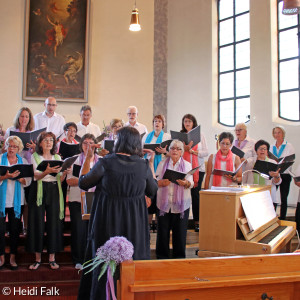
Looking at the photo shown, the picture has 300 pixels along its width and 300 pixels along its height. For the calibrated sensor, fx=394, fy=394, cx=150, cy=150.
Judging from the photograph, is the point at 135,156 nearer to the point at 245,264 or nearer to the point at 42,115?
the point at 245,264

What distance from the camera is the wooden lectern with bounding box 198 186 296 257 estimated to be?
11.6 ft

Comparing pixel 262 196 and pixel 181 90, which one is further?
pixel 181 90

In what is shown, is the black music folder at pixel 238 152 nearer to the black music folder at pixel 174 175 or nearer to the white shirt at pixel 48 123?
the black music folder at pixel 174 175

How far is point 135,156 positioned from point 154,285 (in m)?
1.21

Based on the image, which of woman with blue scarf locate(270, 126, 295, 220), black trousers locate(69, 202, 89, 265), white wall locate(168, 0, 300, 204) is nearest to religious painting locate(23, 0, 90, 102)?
white wall locate(168, 0, 300, 204)

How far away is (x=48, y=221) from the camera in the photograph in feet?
14.2

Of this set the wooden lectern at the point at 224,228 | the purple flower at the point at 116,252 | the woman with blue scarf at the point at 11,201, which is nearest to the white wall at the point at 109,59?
the woman with blue scarf at the point at 11,201

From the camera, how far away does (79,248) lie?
442 cm

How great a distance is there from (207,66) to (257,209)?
6477 millimetres

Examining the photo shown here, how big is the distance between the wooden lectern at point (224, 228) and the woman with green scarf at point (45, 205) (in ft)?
5.34

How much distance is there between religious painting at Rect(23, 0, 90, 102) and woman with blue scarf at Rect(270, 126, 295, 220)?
4.78 meters

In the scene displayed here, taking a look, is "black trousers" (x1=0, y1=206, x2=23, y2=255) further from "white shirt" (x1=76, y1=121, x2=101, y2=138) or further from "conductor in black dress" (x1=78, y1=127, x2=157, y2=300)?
"white shirt" (x1=76, y1=121, x2=101, y2=138)

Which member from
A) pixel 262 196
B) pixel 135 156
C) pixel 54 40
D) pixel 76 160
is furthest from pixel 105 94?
pixel 135 156

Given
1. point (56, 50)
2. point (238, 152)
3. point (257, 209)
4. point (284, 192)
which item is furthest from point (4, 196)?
point (56, 50)
